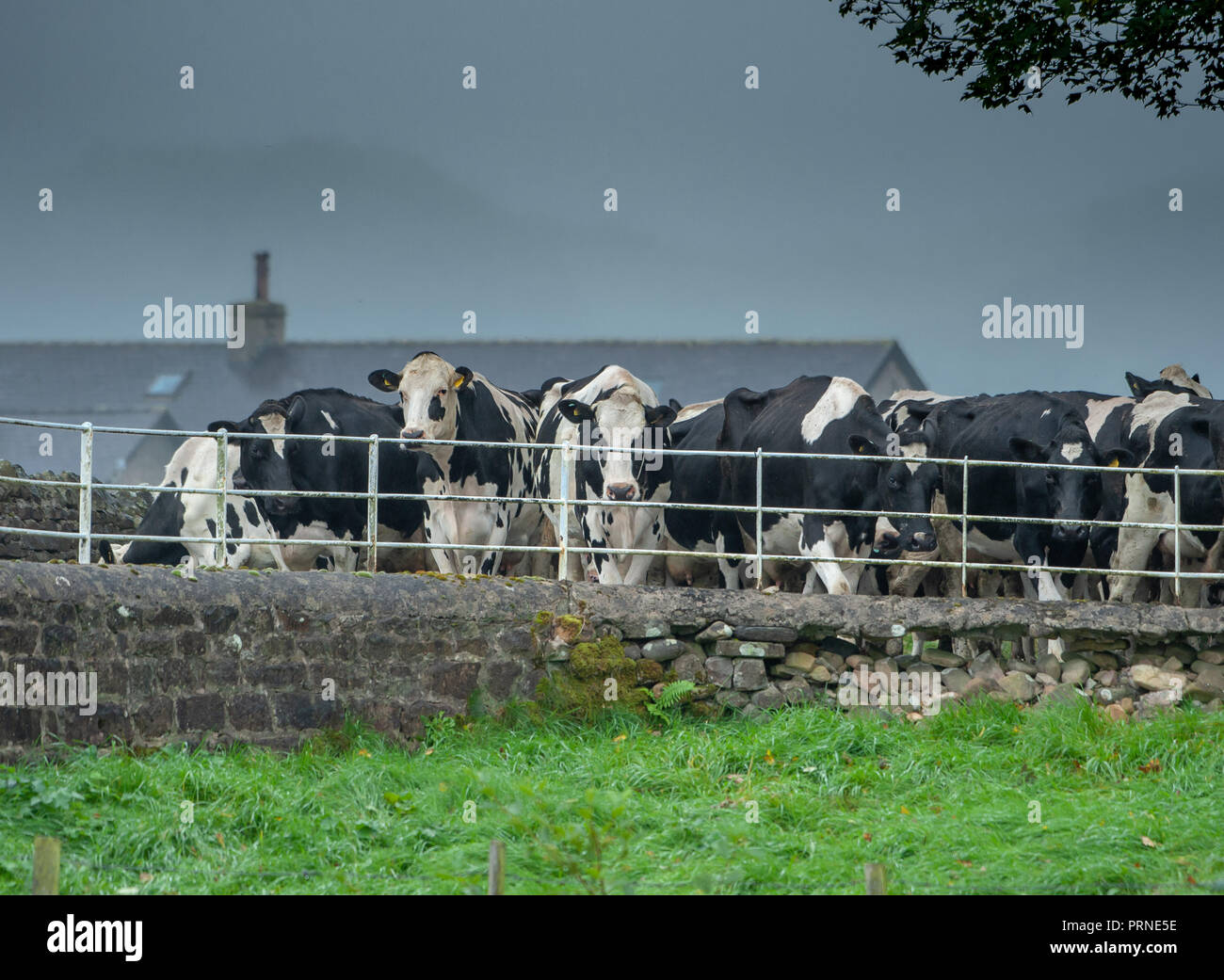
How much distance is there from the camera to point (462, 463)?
1368 centimetres

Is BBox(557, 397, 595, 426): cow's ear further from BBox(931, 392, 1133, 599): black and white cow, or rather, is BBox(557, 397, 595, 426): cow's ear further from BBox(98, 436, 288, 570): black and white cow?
BBox(931, 392, 1133, 599): black and white cow

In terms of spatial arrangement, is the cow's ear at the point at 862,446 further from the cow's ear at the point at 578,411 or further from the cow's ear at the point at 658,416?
the cow's ear at the point at 578,411

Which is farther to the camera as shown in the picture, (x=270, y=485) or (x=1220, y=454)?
(x=270, y=485)

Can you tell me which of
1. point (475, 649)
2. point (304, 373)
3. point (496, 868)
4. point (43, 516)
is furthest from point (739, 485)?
point (304, 373)

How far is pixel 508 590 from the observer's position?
418 inches

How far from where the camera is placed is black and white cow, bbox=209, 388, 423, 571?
13.6 meters

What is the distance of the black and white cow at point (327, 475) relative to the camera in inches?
536

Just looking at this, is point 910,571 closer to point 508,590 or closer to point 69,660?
point 508,590

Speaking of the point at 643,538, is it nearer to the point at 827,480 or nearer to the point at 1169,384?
the point at 827,480

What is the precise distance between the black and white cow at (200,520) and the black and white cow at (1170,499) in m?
7.29

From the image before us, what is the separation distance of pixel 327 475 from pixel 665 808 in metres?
6.23

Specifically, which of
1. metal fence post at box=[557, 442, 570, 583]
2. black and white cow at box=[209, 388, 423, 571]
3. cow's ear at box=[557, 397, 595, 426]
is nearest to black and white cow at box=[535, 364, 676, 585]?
cow's ear at box=[557, 397, 595, 426]
